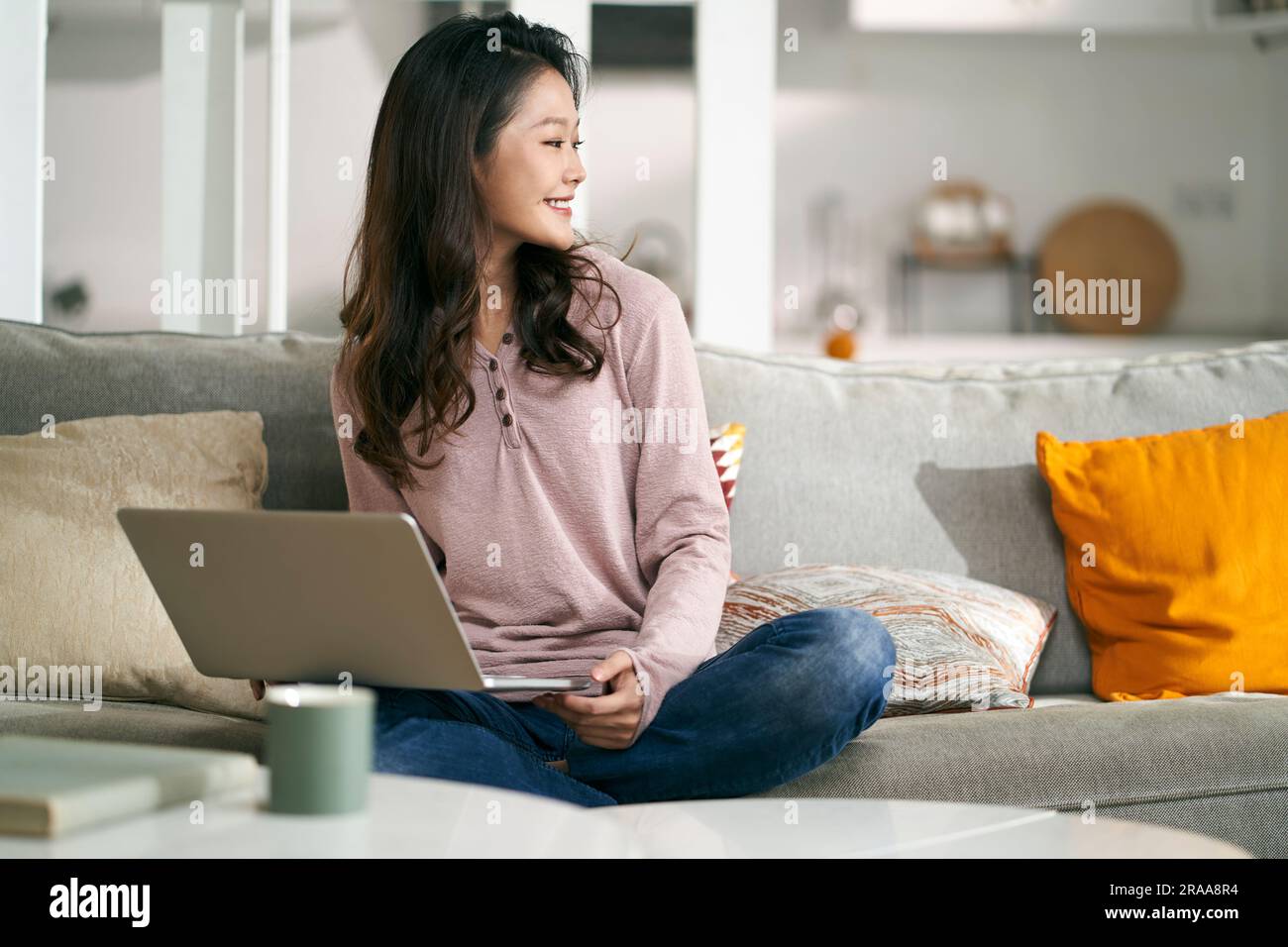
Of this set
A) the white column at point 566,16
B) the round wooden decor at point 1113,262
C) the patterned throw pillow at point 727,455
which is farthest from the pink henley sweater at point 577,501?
the round wooden decor at point 1113,262

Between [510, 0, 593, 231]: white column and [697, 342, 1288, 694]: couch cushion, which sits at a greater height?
[510, 0, 593, 231]: white column

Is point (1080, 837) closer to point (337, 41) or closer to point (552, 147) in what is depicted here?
point (552, 147)

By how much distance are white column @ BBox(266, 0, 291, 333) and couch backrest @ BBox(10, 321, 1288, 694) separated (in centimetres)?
66

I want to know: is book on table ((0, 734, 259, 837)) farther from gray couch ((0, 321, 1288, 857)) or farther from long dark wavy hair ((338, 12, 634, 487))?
gray couch ((0, 321, 1288, 857))

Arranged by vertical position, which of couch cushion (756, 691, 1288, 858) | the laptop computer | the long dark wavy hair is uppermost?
the long dark wavy hair

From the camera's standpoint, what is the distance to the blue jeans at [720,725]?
51.2 inches

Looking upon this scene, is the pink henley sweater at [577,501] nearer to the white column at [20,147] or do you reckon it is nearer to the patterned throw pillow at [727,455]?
the patterned throw pillow at [727,455]

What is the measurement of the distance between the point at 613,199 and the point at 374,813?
4.00m

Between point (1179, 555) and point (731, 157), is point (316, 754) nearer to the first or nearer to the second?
point (1179, 555)

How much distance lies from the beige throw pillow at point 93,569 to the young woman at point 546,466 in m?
0.27

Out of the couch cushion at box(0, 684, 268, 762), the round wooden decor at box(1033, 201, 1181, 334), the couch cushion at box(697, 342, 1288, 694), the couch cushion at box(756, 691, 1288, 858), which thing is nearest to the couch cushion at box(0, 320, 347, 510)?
the couch cushion at box(0, 684, 268, 762)

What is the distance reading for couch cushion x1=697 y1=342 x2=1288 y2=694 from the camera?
1.94 metres

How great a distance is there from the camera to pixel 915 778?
4.51ft
